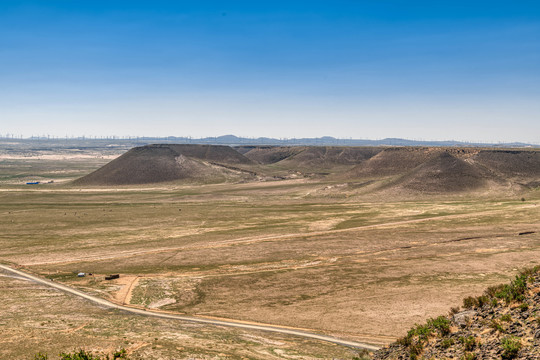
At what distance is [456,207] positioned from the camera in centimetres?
11312

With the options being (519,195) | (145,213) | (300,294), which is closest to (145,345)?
(300,294)

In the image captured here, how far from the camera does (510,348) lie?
17312 millimetres

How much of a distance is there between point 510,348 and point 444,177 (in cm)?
14885

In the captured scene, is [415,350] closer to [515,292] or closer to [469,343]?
[469,343]

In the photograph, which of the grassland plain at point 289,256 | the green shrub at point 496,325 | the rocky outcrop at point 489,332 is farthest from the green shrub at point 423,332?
the grassland plain at point 289,256

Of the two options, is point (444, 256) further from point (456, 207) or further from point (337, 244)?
point (456, 207)

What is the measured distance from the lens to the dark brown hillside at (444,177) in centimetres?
14612

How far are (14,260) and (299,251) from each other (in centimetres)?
5016

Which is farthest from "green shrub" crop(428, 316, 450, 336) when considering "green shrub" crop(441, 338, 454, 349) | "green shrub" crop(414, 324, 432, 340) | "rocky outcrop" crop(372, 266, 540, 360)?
"green shrub" crop(441, 338, 454, 349)

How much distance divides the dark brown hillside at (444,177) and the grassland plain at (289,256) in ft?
47.5

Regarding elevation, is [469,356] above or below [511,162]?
below

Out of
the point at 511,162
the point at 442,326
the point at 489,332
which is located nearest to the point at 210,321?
the point at 442,326

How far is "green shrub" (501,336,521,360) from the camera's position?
56.3 feet

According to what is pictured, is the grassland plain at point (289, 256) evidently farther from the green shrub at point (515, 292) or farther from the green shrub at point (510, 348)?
the green shrub at point (510, 348)
